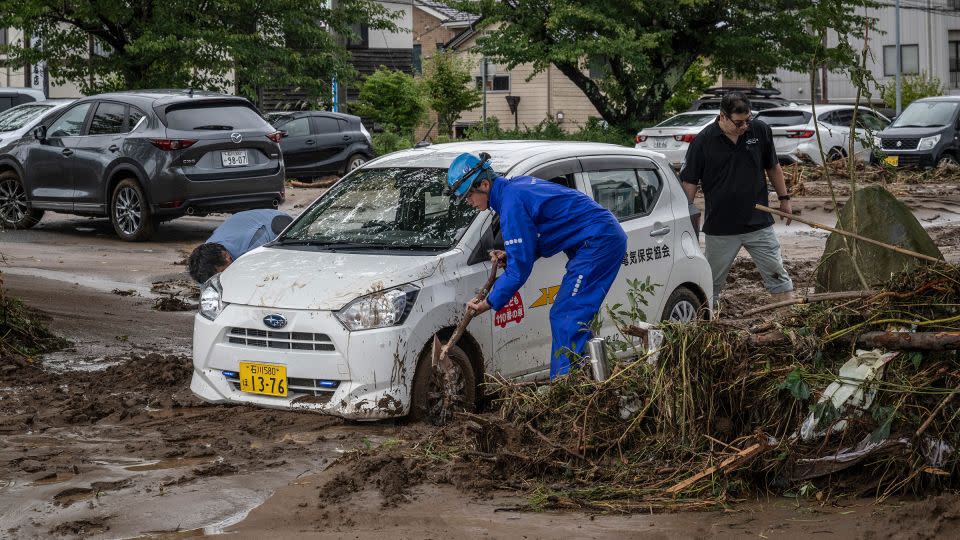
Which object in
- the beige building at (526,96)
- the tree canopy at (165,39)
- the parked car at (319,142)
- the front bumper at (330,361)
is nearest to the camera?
the front bumper at (330,361)

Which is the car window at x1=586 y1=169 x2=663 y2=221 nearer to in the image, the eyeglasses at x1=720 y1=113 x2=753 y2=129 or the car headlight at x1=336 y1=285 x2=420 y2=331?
the eyeglasses at x1=720 y1=113 x2=753 y2=129

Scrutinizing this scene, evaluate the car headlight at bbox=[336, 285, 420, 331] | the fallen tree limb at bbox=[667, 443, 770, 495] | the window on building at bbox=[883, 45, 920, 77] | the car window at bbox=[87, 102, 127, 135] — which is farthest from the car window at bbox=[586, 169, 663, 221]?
the window on building at bbox=[883, 45, 920, 77]

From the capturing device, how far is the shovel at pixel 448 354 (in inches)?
261

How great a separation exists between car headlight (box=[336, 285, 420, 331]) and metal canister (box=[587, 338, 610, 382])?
3.72 ft

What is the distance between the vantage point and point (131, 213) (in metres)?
14.9

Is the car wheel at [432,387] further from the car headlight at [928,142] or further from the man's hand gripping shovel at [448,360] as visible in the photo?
the car headlight at [928,142]

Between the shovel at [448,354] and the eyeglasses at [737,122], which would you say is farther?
the eyeglasses at [737,122]

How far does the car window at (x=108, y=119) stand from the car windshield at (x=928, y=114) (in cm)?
1687

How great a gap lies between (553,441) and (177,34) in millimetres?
19185

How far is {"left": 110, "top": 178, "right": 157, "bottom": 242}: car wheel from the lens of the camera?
14.7m

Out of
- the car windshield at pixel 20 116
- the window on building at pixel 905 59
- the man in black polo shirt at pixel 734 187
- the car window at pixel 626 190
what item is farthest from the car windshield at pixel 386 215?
the window on building at pixel 905 59

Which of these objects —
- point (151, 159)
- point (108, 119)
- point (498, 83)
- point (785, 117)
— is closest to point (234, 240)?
point (151, 159)

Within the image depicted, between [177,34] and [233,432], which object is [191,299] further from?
[177,34]

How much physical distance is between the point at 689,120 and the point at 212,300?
20.5 metres
